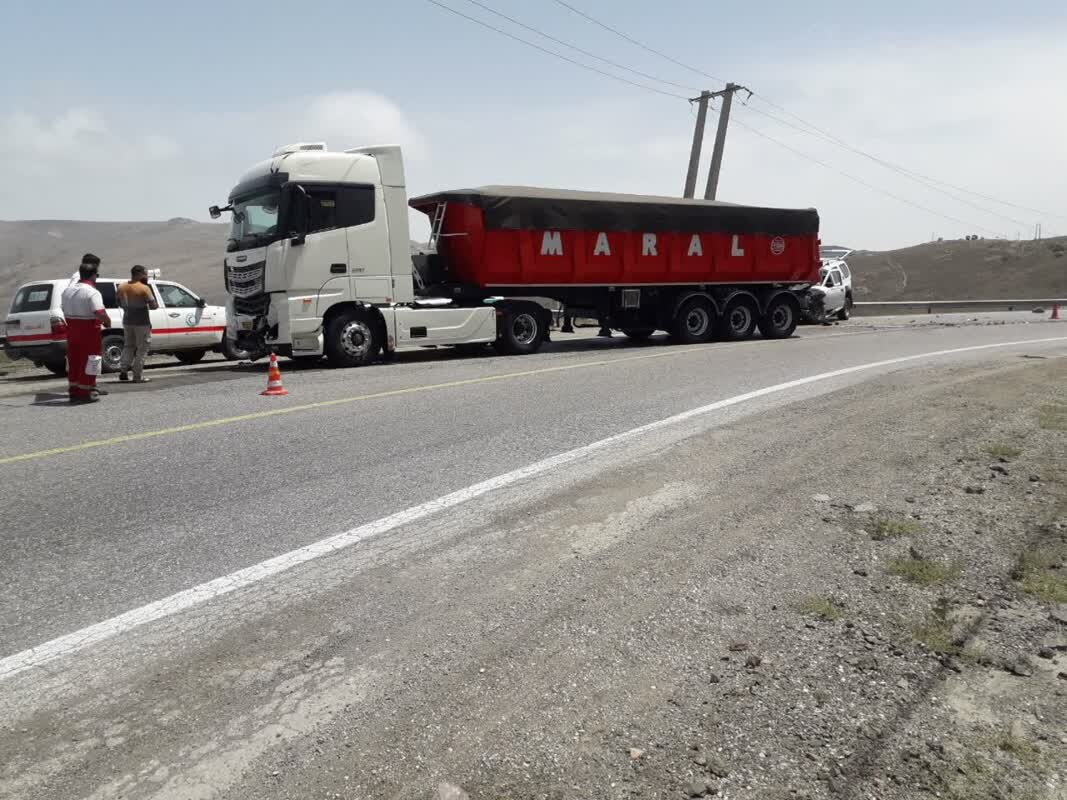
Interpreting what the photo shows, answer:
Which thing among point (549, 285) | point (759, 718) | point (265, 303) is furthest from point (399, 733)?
point (549, 285)

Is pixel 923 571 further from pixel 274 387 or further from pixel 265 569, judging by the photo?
pixel 274 387

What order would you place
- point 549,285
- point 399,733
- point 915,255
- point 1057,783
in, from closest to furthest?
point 1057,783 < point 399,733 < point 549,285 < point 915,255

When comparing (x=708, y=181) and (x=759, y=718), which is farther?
(x=708, y=181)

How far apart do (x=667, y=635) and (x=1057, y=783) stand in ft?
4.54

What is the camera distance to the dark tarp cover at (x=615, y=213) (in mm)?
15109

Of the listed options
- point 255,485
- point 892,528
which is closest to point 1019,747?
point 892,528

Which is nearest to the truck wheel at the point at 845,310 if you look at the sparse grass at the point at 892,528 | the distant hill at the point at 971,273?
the sparse grass at the point at 892,528

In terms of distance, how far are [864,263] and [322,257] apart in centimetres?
7024

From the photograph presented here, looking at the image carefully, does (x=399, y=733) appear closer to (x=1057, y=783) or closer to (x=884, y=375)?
(x=1057, y=783)

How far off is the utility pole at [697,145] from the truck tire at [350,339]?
2319 centimetres

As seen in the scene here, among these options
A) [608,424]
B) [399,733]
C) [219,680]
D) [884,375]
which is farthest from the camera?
[884,375]

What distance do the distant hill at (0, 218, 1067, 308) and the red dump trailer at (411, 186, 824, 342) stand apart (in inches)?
1153

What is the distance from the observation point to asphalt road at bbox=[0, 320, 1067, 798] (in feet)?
10.3

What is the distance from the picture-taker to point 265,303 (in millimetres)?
13070
